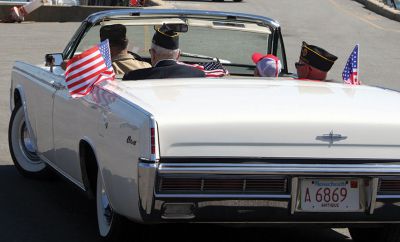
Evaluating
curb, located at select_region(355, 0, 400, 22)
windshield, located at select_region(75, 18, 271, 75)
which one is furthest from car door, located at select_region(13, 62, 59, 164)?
curb, located at select_region(355, 0, 400, 22)

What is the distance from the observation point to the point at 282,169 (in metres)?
4.80

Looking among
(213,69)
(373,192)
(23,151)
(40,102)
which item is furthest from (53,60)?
(373,192)

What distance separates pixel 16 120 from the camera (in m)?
7.75

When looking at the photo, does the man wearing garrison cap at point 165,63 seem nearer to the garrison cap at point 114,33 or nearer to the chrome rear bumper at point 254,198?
the garrison cap at point 114,33

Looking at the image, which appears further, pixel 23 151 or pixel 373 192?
pixel 23 151

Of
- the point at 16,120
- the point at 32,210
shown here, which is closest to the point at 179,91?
the point at 32,210

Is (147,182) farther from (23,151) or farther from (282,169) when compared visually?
(23,151)

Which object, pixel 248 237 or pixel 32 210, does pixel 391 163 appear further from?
pixel 32 210

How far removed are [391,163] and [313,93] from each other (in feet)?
2.68

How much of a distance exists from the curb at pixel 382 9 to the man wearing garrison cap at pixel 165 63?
2783 cm

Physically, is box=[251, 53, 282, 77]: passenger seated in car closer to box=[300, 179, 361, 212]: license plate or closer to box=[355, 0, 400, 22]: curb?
box=[300, 179, 361, 212]: license plate

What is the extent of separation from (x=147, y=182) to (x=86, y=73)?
4.49 feet

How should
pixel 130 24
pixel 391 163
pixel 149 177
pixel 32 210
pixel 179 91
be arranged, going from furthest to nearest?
pixel 130 24 < pixel 32 210 < pixel 179 91 < pixel 391 163 < pixel 149 177

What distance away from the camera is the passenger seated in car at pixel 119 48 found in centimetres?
695
